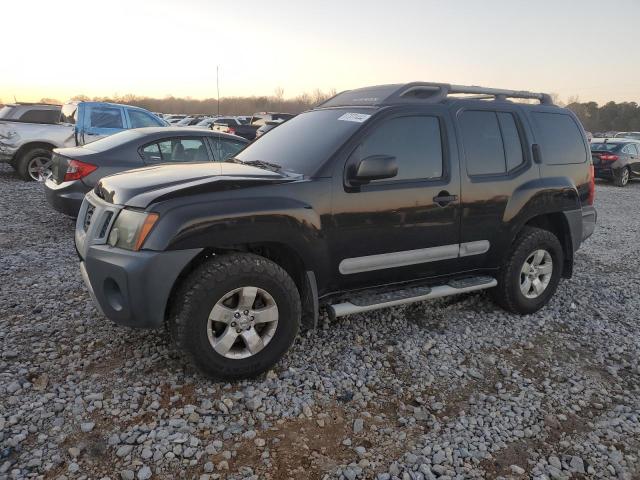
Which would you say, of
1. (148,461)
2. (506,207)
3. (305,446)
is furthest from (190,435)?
(506,207)

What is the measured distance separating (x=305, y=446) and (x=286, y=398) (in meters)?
0.46

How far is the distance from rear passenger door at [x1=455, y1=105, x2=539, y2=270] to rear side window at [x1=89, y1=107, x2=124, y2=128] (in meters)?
8.29

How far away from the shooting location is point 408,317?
4391 mm

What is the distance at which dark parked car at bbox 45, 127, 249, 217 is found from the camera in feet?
20.1

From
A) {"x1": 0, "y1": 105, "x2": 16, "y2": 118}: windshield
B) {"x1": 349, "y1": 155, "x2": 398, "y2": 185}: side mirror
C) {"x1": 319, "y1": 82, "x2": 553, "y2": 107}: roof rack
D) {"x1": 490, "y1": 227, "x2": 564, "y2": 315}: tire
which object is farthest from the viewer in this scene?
{"x1": 0, "y1": 105, "x2": 16, "y2": 118}: windshield

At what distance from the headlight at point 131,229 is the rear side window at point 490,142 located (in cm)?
251

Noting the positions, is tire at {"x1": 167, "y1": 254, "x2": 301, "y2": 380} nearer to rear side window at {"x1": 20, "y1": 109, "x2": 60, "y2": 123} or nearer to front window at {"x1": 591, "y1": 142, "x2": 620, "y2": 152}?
rear side window at {"x1": 20, "y1": 109, "x2": 60, "y2": 123}

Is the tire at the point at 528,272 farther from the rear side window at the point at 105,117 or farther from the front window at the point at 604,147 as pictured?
the front window at the point at 604,147

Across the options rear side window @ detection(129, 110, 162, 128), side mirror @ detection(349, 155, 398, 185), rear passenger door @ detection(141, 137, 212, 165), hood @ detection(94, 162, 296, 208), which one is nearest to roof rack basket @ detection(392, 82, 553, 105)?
side mirror @ detection(349, 155, 398, 185)

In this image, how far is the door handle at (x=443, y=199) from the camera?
12.4 ft

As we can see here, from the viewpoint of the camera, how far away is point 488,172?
410 cm

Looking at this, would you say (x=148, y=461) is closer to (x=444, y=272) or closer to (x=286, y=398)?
(x=286, y=398)

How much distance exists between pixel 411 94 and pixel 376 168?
1026 millimetres

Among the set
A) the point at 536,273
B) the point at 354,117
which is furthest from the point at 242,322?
the point at 536,273
